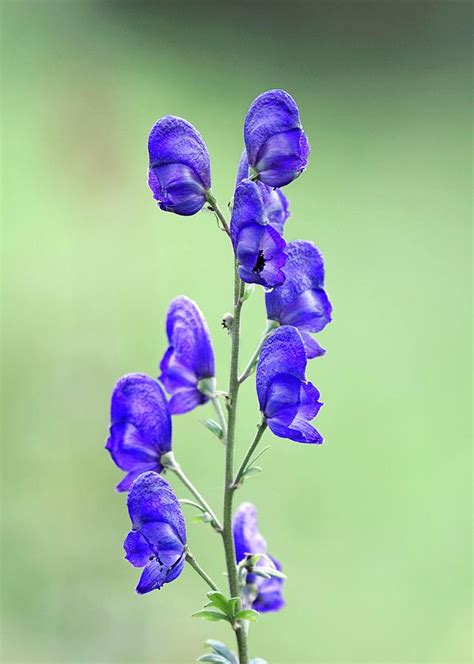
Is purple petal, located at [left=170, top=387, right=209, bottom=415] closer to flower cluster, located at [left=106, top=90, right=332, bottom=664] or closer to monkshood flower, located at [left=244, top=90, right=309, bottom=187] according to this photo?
flower cluster, located at [left=106, top=90, right=332, bottom=664]

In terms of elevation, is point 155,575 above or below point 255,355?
below

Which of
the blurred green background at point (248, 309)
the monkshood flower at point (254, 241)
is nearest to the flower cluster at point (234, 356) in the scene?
the monkshood flower at point (254, 241)

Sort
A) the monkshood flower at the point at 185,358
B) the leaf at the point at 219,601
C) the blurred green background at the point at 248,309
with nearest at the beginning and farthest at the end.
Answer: the leaf at the point at 219,601
the monkshood flower at the point at 185,358
the blurred green background at the point at 248,309

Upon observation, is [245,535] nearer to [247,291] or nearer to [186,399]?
[186,399]

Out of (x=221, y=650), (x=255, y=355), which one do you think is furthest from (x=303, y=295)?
(x=221, y=650)

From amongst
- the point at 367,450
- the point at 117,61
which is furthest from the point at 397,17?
the point at 367,450

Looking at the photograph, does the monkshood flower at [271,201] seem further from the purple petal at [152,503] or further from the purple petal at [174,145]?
the purple petal at [152,503]
